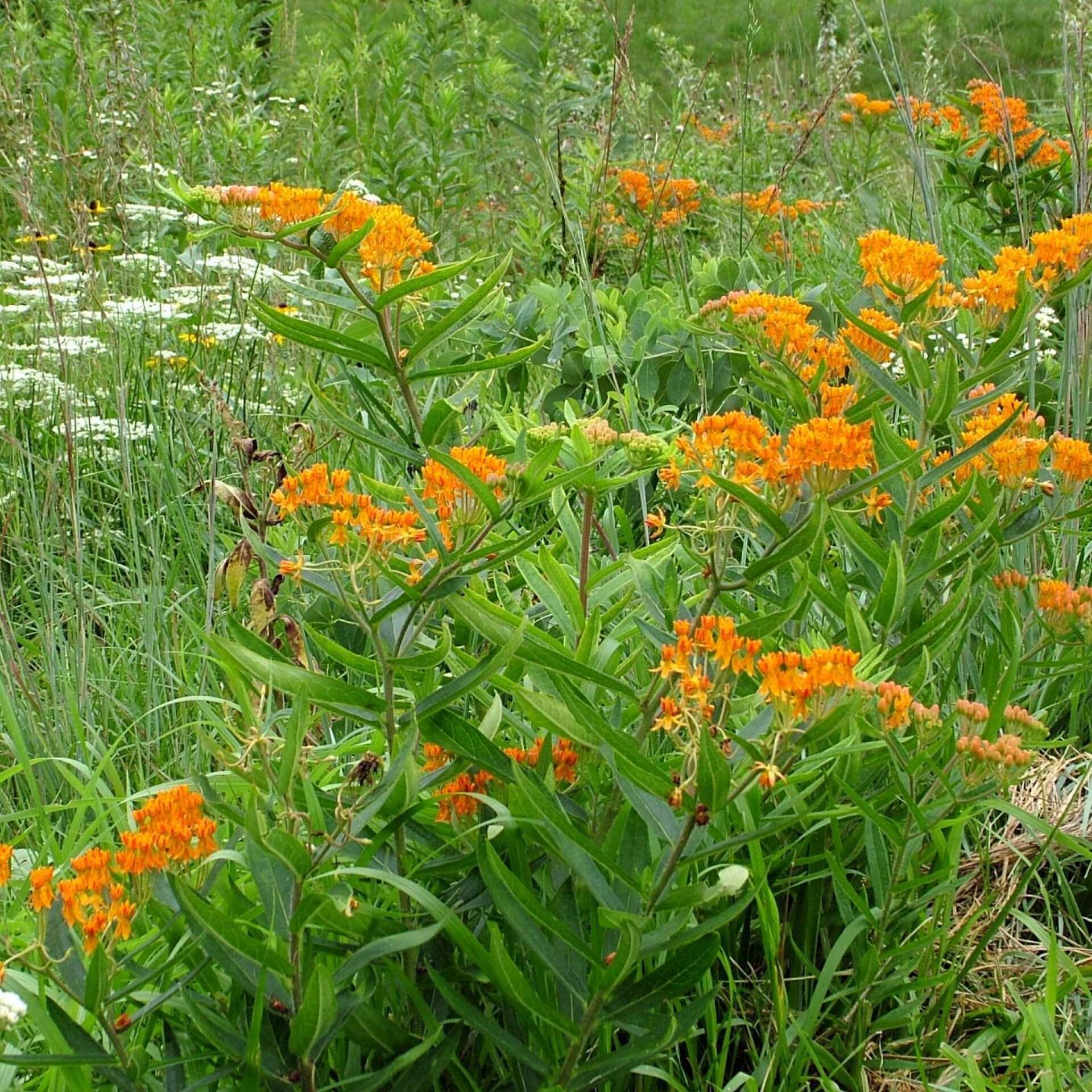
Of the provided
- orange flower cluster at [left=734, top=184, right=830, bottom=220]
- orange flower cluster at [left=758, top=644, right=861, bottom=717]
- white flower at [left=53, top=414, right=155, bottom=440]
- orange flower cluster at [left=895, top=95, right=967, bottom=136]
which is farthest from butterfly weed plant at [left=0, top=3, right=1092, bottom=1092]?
orange flower cluster at [left=734, top=184, right=830, bottom=220]

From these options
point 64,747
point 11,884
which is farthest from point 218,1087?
point 64,747

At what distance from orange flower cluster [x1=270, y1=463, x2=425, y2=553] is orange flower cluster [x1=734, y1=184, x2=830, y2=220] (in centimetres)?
285

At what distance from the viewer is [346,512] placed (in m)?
1.23

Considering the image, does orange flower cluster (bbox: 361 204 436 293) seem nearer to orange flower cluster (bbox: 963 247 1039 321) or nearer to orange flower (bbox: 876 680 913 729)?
orange flower (bbox: 876 680 913 729)

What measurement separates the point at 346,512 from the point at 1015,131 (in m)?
2.92

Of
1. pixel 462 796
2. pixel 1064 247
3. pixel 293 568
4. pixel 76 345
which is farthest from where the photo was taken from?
pixel 76 345

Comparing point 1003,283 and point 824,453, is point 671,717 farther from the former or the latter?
point 1003,283

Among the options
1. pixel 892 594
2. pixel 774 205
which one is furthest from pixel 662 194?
pixel 892 594

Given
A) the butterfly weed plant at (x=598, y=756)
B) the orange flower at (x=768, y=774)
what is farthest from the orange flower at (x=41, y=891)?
the orange flower at (x=768, y=774)

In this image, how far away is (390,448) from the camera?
58.8 inches

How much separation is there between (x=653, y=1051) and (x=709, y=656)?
397 millimetres

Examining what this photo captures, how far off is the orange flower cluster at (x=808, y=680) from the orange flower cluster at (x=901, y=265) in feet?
2.42

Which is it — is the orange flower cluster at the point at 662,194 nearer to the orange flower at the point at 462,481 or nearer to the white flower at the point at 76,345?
→ the white flower at the point at 76,345

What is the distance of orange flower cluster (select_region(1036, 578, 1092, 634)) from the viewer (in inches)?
66.2
